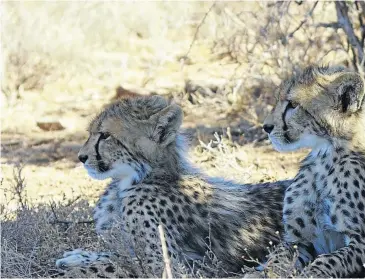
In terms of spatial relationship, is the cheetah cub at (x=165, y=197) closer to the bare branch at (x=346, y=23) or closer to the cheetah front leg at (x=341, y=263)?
the cheetah front leg at (x=341, y=263)

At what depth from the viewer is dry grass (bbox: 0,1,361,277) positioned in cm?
470

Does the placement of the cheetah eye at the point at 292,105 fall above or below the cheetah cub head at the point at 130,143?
above

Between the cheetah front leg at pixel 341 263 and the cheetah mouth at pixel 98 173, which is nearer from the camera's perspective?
the cheetah front leg at pixel 341 263

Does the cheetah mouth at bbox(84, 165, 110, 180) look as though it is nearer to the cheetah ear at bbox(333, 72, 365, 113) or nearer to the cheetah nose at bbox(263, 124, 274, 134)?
the cheetah nose at bbox(263, 124, 274, 134)

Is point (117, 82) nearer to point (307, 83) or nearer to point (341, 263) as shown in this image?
point (307, 83)

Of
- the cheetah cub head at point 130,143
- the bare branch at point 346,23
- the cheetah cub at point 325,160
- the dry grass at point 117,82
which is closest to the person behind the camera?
the cheetah cub at point 325,160

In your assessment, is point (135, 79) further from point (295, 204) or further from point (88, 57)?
point (295, 204)

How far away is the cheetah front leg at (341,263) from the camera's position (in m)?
3.32

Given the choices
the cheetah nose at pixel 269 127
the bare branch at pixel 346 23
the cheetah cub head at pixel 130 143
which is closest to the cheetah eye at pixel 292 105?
the cheetah nose at pixel 269 127

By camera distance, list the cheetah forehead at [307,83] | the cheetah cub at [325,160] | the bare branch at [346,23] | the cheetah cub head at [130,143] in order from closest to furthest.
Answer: the cheetah cub at [325,160] < the cheetah forehead at [307,83] < the cheetah cub head at [130,143] < the bare branch at [346,23]

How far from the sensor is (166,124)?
398 cm

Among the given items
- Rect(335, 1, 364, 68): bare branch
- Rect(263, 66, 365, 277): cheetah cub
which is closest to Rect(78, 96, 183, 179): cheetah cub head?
Rect(263, 66, 365, 277): cheetah cub

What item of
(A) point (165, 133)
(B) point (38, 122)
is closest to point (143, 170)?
(A) point (165, 133)

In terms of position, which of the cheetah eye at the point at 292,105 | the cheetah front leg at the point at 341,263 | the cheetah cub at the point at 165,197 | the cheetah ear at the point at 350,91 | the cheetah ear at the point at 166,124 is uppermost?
the cheetah ear at the point at 350,91
